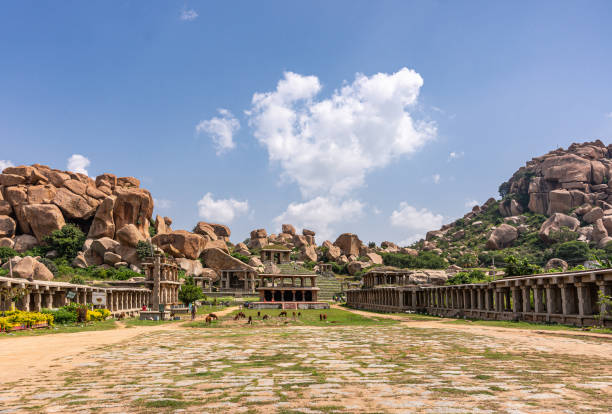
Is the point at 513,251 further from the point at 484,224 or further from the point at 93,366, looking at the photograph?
the point at 93,366

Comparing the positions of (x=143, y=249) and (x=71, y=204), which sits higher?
(x=71, y=204)

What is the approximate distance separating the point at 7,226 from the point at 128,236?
21.3 metres

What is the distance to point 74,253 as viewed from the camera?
76.1 metres

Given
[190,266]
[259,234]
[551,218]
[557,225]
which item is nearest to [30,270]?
[190,266]

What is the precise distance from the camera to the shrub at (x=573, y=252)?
273 feet

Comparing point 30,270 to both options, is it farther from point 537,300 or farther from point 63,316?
point 537,300

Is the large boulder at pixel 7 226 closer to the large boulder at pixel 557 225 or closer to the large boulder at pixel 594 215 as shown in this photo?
the large boulder at pixel 557 225

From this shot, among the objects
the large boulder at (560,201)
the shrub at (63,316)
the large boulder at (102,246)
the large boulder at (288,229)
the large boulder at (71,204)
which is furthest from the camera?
the large boulder at (288,229)

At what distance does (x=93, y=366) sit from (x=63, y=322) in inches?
806

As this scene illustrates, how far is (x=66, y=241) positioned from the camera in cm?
7525

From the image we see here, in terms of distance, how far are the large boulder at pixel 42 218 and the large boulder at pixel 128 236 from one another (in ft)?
36.5

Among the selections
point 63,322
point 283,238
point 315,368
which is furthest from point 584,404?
point 283,238

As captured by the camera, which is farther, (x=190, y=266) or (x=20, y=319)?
(x=190, y=266)

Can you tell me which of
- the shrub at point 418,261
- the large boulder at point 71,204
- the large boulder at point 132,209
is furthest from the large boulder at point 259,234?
the large boulder at point 71,204
